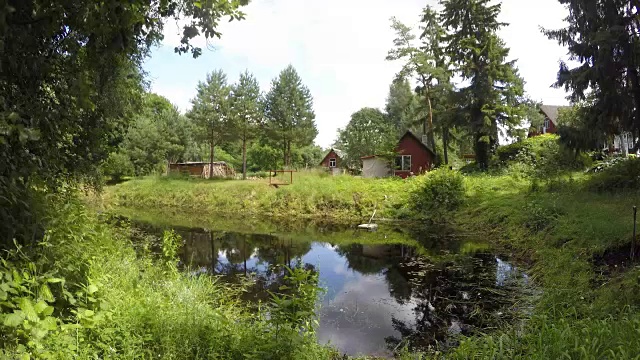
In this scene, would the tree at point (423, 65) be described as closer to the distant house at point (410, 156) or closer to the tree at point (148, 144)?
the distant house at point (410, 156)

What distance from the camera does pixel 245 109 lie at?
1198 inches

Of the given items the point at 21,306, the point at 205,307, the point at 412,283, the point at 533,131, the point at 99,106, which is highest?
the point at 533,131

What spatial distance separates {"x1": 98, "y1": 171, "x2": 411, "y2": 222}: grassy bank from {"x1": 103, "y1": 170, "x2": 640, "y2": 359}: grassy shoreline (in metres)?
0.06

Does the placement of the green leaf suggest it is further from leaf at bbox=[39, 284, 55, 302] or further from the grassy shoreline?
the grassy shoreline

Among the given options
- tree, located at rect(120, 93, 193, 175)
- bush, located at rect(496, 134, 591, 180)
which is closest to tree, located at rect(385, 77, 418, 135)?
bush, located at rect(496, 134, 591, 180)

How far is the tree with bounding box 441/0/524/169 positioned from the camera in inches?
984

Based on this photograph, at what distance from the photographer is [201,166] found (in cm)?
3866

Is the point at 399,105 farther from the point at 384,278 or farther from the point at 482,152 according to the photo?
the point at 384,278

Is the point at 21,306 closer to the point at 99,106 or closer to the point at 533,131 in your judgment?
the point at 99,106

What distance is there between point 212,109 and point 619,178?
25438mm

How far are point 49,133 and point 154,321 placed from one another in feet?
7.00

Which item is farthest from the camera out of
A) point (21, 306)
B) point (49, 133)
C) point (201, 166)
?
point (201, 166)

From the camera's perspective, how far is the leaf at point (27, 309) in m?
2.88

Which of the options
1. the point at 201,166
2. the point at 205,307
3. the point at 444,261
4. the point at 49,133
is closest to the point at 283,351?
the point at 205,307
